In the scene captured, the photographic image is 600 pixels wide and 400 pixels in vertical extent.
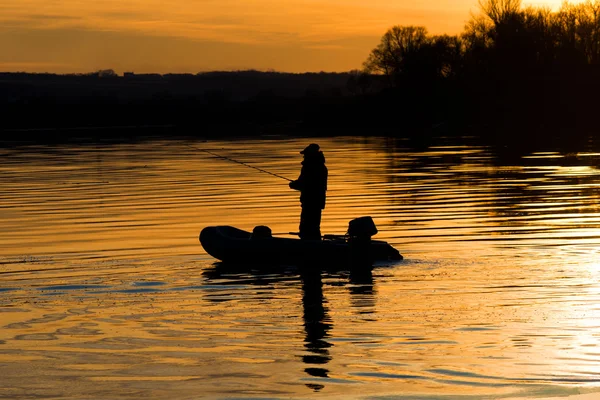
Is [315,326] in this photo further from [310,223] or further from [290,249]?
[310,223]

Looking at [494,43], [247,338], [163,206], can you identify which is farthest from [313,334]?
[494,43]

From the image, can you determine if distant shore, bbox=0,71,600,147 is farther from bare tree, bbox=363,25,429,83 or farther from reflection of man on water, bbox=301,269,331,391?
reflection of man on water, bbox=301,269,331,391

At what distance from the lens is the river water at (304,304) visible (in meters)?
10.2

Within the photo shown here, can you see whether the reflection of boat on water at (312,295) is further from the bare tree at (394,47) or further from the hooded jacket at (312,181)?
the bare tree at (394,47)

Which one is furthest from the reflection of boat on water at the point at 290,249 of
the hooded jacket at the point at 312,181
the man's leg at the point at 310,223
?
the hooded jacket at the point at 312,181

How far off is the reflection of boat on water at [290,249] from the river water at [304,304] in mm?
339

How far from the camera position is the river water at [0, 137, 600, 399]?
10.2 m

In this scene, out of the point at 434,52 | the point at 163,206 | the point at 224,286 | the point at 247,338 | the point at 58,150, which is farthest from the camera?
the point at 434,52

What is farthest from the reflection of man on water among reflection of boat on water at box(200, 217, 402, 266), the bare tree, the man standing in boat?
the bare tree

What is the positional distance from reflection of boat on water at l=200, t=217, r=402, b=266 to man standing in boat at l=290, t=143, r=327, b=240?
370mm

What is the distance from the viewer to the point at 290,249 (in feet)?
59.1

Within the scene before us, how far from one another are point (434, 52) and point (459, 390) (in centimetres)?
10595

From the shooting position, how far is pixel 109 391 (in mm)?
9938

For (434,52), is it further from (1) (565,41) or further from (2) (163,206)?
(2) (163,206)
